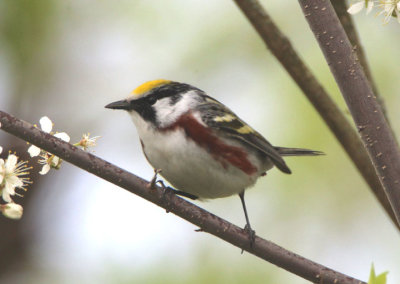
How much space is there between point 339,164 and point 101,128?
255 cm

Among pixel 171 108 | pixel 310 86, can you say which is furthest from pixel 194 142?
pixel 310 86

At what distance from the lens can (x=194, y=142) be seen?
3.51 m

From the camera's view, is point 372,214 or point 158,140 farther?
point 372,214

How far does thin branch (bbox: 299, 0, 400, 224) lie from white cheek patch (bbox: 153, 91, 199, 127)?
1.29 m

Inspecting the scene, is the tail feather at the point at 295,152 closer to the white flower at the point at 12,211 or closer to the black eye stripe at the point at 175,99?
the black eye stripe at the point at 175,99

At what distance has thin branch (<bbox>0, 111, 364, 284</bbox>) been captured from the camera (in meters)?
2.45

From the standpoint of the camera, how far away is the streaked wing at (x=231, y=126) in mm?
3730

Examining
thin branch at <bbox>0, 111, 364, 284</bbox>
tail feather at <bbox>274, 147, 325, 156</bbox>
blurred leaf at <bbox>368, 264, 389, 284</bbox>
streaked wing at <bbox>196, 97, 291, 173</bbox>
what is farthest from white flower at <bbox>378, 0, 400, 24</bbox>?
tail feather at <bbox>274, 147, 325, 156</bbox>

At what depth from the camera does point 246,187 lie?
3.92 meters

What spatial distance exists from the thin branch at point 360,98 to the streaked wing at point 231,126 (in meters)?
1.27

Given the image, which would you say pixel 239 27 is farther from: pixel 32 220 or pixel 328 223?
pixel 32 220

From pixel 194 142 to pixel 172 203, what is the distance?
2.79 ft

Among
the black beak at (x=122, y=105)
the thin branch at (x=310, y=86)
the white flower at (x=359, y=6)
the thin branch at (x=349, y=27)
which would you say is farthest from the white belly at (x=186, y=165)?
the white flower at (x=359, y=6)

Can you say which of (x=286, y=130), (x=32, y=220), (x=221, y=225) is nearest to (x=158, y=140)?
(x=221, y=225)
